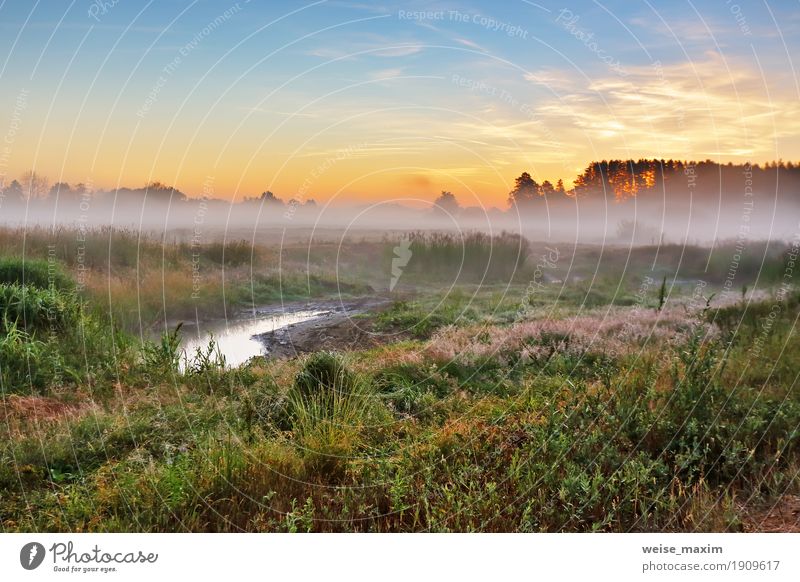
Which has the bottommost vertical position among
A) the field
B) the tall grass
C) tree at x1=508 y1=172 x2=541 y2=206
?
the field

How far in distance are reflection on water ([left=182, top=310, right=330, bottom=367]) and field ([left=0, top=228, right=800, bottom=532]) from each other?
Answer: 146mm

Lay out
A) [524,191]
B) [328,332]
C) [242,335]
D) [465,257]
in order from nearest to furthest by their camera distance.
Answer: [524,191] < [242,335] < [328,332] < [465,257]

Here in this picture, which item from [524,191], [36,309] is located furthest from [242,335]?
[524,191]

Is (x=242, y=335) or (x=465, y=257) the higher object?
(x=465, y=257)

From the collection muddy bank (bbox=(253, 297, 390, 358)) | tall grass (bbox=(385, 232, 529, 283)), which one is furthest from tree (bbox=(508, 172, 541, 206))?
muddy bank (bbox=(253, 297, 390, 358))

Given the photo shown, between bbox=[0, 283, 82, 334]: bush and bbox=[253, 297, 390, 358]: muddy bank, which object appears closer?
bbox=[253, 297, 390, 358]: muddy bank

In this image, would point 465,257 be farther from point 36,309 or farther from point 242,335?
point 36,309

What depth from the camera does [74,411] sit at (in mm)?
6609

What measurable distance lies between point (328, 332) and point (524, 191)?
285cm

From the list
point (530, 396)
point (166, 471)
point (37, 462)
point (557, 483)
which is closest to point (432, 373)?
point (530, 396)

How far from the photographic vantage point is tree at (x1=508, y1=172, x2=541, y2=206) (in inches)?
252

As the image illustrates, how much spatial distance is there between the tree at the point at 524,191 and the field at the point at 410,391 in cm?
97

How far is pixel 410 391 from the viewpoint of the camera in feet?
22.7

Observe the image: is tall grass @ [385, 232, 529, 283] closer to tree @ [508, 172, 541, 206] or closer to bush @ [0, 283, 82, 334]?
tree @ [508, 172, 541, 206]
